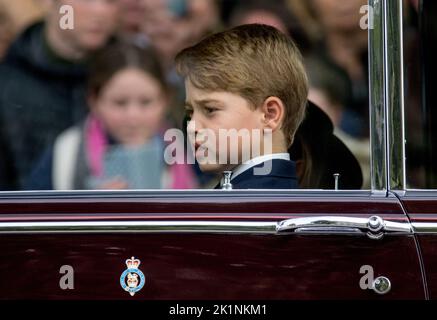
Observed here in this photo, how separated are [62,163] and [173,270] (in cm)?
53

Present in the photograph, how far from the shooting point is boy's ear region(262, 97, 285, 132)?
24.5 ft

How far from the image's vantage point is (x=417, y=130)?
7.38 metres

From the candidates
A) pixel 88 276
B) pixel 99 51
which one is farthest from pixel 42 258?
pixel 99 51

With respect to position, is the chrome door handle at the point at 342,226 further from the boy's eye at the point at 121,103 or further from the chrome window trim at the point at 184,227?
the boy's eye at the point at 121,103

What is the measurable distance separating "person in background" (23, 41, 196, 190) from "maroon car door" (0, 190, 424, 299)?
0.48ft

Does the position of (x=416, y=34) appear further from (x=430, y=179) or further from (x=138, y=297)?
(x=138, y=297)

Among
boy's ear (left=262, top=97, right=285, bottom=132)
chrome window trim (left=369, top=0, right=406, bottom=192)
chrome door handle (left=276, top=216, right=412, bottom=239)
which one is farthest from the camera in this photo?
boy's ear (left=262, top=97, right=285, bottom=132)

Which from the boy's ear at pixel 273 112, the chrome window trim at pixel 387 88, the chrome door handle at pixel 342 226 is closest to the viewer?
the chrome door handle at pixel 342 226

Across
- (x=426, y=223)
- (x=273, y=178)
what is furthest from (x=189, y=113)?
(x=426, y=223)

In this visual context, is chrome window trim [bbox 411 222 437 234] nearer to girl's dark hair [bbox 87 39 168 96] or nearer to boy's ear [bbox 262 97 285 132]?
boy's ear [bbox 262 97 285 132]

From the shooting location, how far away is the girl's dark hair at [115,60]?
7375 mm

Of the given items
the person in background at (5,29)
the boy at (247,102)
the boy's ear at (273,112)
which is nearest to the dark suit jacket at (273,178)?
the boy at (247,102)

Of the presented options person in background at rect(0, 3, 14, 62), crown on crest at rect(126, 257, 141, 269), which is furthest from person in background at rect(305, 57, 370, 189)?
person in background at rect(0, 3, 14, 62)
